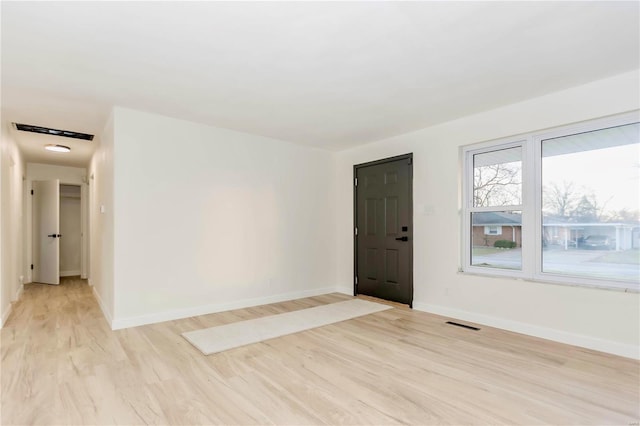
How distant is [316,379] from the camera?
8.45 feet

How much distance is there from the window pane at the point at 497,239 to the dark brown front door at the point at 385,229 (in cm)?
87

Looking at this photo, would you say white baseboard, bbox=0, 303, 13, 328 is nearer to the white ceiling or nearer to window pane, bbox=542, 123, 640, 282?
the white ceiling

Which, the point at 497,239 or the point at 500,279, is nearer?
the point at 500,279

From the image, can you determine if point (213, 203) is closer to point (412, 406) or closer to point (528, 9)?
point (412, 406)

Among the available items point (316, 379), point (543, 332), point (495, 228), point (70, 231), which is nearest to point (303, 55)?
point (316, 379)

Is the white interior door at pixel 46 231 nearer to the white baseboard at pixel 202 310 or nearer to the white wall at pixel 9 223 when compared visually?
the white wall at pixel 9 223

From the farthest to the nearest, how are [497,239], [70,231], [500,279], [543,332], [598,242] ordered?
1. [70,231]
2. [497,239]
3. [500,279]
4. [543,332]
5. [598,242]

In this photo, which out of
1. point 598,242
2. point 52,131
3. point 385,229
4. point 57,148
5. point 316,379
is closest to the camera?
point 316,379

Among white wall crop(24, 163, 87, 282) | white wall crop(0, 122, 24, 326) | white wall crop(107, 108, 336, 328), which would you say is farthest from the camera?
white wall crop(24, 163, 87, 282)

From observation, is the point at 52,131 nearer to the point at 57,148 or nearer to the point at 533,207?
the point at 57,148

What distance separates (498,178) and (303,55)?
2787 mm

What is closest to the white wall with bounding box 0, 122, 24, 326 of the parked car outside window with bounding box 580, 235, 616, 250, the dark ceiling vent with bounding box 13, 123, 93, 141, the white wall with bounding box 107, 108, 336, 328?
the dark ceiling vent with bounding box 13, 123, 93, 141

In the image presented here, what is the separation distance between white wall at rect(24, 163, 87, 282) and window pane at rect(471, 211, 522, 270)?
7593 mm

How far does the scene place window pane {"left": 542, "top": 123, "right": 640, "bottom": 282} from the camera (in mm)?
3086
